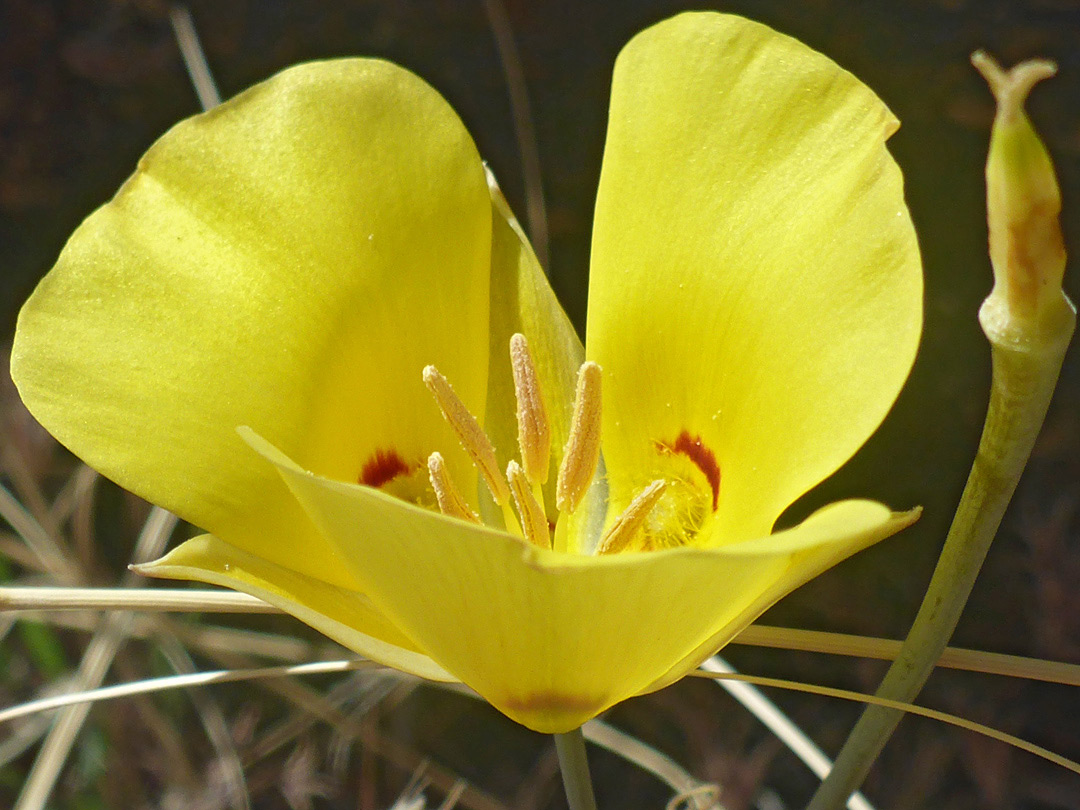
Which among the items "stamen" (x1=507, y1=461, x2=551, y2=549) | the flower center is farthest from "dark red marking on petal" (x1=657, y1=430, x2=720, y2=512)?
"stamen" (x1=507, y1=461, x2=551, y2=549)

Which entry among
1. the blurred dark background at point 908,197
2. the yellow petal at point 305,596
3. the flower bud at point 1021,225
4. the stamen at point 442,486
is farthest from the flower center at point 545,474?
the blurred dark background at point 908,197

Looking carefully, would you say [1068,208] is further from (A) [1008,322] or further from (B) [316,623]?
(B) [316,623]

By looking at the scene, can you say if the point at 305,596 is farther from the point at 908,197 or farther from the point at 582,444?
the point at 908,197

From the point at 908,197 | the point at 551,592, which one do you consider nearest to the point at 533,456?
the point at 551,592

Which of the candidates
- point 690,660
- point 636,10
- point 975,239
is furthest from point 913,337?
point 636,10

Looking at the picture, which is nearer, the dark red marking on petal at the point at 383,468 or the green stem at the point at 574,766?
the green stem at the point at 574,766

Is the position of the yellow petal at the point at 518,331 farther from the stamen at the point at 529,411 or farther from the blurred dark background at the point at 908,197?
the blurred dark background at the point at 908,197

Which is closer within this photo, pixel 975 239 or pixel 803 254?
pixel 803 254
